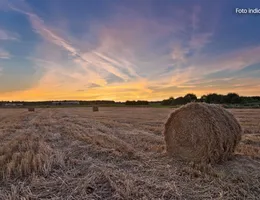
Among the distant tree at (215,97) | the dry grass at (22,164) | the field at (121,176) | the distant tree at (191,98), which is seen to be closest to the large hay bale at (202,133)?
the field at (121,176)

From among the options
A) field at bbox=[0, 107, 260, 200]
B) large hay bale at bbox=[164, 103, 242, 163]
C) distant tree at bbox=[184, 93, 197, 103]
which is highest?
distant tree at bbox=[184, 93, 197, 103]

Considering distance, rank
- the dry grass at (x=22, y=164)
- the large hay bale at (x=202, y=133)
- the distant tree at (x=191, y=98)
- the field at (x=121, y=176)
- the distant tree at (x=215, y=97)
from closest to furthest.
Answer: the field at (x=121, y=176) < the dry grass at (x=22, y=164) < the large hay bale at (x=202, y=133) < the distant tree at (x=191, y=98) < the distant tree at (x=215, y=97)

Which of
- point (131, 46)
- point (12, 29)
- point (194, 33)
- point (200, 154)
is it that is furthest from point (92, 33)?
point (200, 154)

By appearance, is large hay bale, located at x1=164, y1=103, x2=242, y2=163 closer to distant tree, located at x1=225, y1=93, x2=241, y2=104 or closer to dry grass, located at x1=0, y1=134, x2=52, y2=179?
dry grass, located at x1=0, y1=134, x2=52, y2=179

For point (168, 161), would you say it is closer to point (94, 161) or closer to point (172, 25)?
point (94, 161)

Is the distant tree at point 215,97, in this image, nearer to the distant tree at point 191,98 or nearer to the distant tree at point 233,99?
the distant tree at point 233,99

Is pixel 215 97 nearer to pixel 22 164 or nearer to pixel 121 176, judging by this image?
pixel 121 176

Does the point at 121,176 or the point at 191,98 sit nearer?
the point at 121,176

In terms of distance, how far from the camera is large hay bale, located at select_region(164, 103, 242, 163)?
5.63 m

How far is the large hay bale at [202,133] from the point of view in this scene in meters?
5.63

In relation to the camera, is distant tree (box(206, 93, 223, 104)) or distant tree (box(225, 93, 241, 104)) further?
distant tree (box(225, 93, 241, 104))

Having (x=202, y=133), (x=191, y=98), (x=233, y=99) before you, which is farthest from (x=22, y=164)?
(x=233, y=99)

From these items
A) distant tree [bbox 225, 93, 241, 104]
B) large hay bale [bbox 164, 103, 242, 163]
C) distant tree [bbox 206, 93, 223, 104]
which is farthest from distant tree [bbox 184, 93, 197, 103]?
distant tree [bbox 225, 93, 241, 104]

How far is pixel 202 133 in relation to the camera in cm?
588
